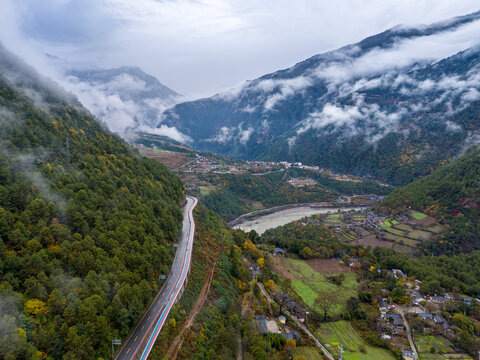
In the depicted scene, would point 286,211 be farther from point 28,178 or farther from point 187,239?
point 28,178

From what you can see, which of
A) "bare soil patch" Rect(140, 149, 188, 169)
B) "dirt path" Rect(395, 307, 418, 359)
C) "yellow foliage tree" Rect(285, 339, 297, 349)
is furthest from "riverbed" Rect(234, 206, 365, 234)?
"yellow foliage tree" Rect(285, 339, 297, 349)

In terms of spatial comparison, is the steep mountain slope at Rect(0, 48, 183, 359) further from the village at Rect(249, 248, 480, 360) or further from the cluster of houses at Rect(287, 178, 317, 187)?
the cluster of houses at Rect(287, 178, 317, 187)

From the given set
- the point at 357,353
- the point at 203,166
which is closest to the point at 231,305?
the point at 357,353

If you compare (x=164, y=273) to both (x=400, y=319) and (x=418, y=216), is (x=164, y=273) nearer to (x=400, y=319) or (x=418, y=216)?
(x=400, y=319)

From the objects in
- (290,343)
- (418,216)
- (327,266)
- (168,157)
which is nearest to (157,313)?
(290,343)

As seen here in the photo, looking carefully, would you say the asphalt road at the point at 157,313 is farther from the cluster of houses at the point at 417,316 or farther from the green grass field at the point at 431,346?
the green grass field at the point at 431,346

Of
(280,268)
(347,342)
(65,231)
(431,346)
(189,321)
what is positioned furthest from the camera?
(280,268)
